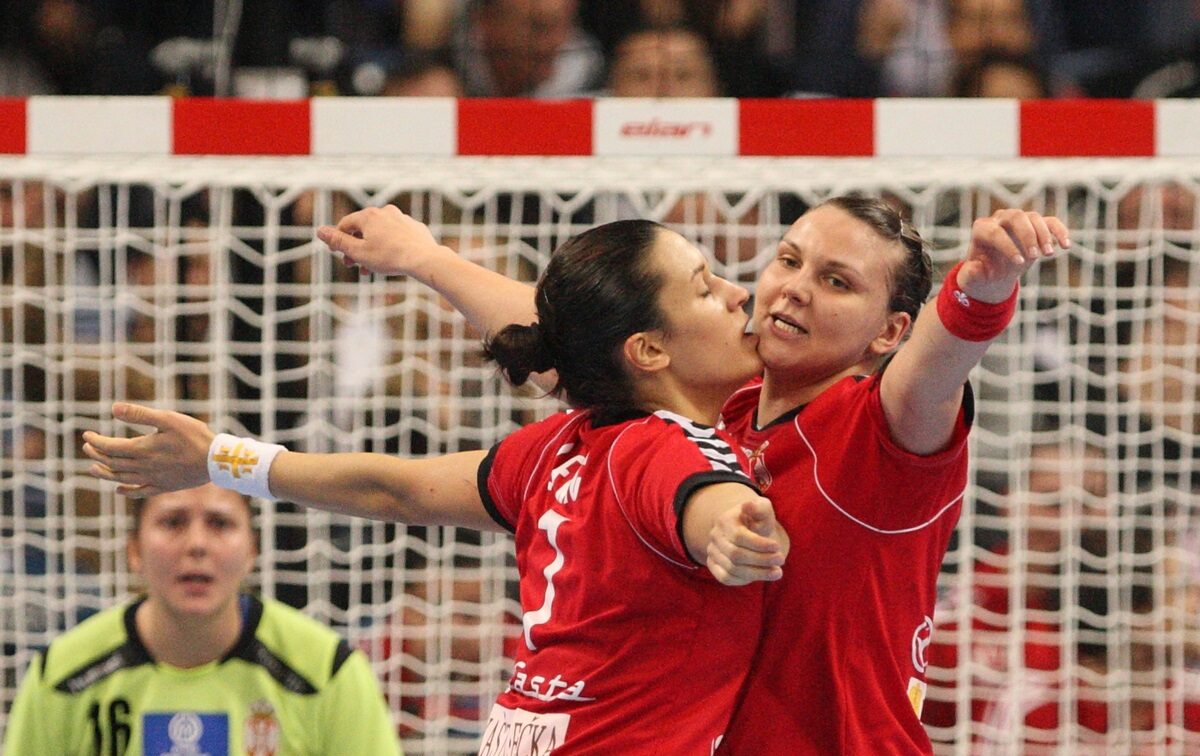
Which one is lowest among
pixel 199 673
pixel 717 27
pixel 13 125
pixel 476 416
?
pixel 199 673

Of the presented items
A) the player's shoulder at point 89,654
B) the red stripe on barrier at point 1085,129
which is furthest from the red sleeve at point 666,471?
the player's shoulder at point 89,654

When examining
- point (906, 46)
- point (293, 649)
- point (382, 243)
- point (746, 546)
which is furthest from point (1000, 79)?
point (746, 546)

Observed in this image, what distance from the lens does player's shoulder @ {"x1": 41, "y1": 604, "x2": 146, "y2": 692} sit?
374 cm

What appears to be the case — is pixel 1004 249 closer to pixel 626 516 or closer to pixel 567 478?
pixel 626 516

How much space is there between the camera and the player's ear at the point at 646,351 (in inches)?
86.3

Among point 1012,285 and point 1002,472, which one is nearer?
point 1012,285

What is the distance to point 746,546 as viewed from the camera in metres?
1.73

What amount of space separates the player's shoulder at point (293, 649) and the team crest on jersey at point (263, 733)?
0.08 m

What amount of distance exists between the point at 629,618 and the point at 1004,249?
68 cm

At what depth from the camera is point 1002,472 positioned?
466 cm

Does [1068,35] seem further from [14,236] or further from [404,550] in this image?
[14,236]

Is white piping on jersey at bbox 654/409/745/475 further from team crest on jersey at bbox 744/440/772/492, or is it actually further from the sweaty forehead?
the sweaty forehead

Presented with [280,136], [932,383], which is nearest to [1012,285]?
[932,383]

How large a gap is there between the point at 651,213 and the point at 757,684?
2.37 meters
